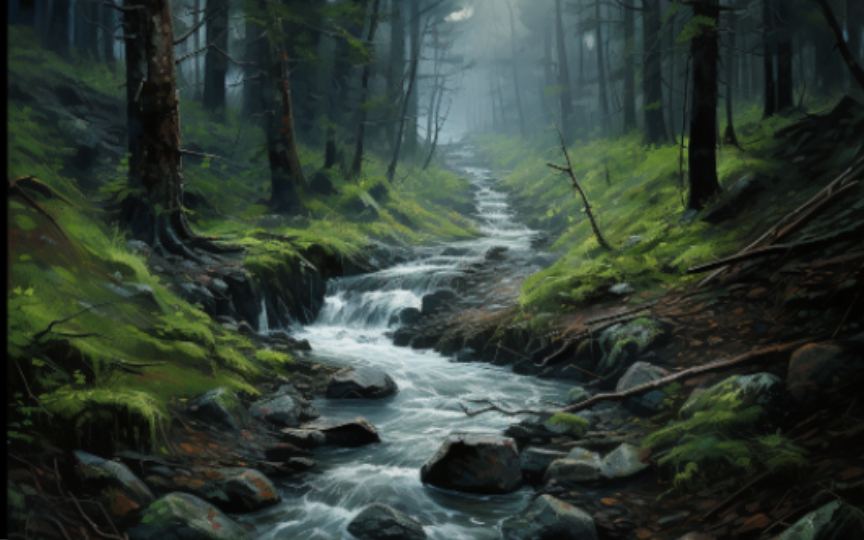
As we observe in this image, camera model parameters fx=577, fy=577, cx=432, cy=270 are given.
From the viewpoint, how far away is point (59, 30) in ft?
67.5

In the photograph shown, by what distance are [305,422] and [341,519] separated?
1.91 metres

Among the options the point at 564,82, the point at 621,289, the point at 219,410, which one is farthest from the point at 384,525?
the point at 564,82

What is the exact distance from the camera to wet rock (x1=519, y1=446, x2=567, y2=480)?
531cm

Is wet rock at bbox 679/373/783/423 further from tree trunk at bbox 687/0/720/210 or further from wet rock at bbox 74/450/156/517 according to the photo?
tree trunk at bbox 687/0/720/210

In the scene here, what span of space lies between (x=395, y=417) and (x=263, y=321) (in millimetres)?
4152

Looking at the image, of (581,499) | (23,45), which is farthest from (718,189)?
(23,45)

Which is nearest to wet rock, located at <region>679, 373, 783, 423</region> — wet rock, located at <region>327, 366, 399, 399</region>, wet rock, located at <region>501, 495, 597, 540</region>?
wet rock, located at <region>501, 495, 597, 540</region>

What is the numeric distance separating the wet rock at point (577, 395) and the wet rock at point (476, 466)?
1822 mm

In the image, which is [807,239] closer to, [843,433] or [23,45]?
[843,433]

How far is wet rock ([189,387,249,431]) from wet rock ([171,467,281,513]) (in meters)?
0.93

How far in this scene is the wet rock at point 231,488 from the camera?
4.32 m

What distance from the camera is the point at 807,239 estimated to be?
5945 mm

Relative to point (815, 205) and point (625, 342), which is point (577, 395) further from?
point (815, 205)

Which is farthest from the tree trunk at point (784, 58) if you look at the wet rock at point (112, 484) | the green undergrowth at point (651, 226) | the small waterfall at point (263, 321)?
the wet rock at point (112, 484)
